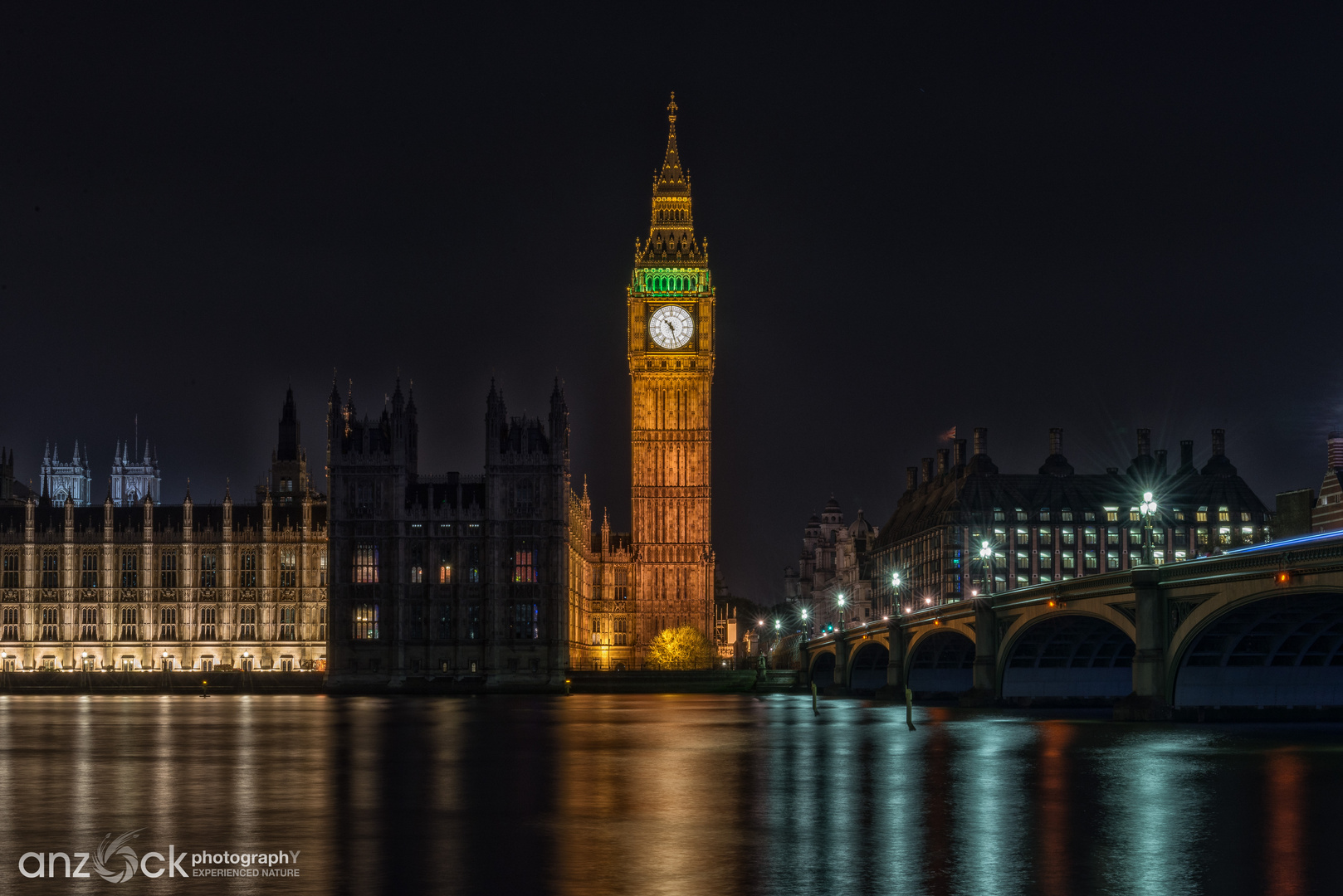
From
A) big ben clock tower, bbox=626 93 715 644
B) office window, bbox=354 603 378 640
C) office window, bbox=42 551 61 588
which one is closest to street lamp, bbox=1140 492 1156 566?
office window, bbox=354 603 378 640

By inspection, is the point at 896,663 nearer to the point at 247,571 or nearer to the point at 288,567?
the point at 288,567

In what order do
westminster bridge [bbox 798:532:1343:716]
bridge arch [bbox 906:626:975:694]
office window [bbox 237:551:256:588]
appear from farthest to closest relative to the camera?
office window [bbox 237:551:256:588] → bridge arch [bbox 906:626:975:694] → westminster bridge [bbox 798:532:1343:716]

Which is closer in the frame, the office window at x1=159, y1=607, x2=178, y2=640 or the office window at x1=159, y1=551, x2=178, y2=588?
the office window at x1=159, y1=607, x2=178, y2=640

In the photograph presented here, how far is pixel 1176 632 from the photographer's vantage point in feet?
231

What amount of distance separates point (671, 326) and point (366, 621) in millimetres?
59572

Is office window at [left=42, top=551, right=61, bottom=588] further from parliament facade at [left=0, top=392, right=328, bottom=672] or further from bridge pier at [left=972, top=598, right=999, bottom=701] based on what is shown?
bridge pier at [left=972, top=598, right=999, bottom=701]

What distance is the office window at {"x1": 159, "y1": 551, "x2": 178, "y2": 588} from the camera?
178750 mm

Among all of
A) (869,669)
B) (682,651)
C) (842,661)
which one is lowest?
(869,669)

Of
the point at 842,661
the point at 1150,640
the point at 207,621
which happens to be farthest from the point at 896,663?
the point at 207,621

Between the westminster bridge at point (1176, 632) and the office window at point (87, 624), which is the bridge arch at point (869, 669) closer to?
the westminster bridge at point (1176, 632)

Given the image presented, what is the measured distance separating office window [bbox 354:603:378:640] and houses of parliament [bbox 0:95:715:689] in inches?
7.5

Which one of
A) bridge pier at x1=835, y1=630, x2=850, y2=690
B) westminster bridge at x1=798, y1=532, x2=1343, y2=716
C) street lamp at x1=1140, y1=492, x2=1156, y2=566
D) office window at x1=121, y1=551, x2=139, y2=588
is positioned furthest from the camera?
office window at x1=121, y1=551, x2=139, y2=588

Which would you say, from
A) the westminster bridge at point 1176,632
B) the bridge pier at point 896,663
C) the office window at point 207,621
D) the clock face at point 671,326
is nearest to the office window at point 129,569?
the office window at point 207,621

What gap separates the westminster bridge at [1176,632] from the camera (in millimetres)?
62188
